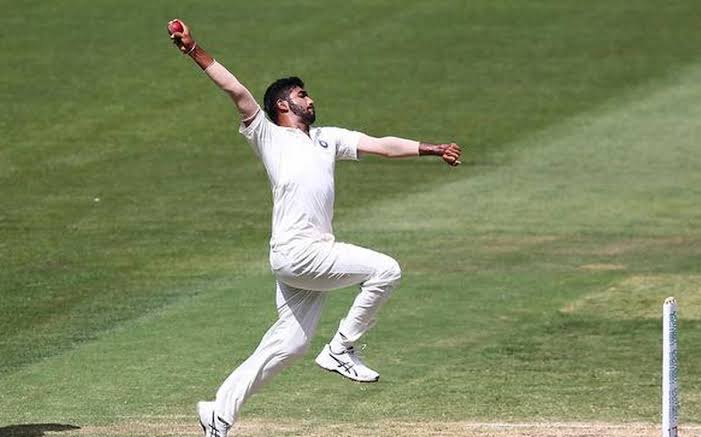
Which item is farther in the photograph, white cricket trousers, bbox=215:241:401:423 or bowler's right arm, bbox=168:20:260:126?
white cricket trousers, bbox=215:241:401:423

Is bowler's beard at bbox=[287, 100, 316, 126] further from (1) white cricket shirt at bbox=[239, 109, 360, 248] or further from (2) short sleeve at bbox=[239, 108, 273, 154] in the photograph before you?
(2) short sleeve at bbox=[239, 108, 273, 154]

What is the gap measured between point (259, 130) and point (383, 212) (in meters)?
11.4

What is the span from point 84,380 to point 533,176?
37.7 feet

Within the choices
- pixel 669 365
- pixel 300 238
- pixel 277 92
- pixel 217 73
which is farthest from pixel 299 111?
pixel 669 365

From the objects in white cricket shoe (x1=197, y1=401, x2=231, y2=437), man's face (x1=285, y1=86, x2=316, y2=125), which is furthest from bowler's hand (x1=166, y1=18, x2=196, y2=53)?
white cricket shoe (x1=197, y1=401, x2=231, y2=437)

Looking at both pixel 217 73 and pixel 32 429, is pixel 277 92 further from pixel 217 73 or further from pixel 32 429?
pixel 32 429

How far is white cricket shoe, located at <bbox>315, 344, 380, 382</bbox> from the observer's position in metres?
12.3

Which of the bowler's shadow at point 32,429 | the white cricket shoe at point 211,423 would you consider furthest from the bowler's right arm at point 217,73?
the bowler's shadow at point 32,429

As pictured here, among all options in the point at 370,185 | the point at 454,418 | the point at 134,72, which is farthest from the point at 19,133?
the point at 454,418

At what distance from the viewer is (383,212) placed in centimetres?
2331

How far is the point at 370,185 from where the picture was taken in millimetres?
24875

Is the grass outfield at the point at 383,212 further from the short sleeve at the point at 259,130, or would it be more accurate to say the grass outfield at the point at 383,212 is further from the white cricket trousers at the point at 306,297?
the short sleeve at the point at 259,130

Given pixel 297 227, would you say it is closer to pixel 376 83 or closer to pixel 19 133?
pixel 19 133

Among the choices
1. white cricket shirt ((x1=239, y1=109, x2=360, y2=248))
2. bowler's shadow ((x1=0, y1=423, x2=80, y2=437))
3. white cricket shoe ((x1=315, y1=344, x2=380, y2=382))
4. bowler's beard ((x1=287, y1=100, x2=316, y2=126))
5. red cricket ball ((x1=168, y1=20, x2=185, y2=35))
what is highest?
red cricket ball ((x1=168, y1=20, x2=185, y2=35))
